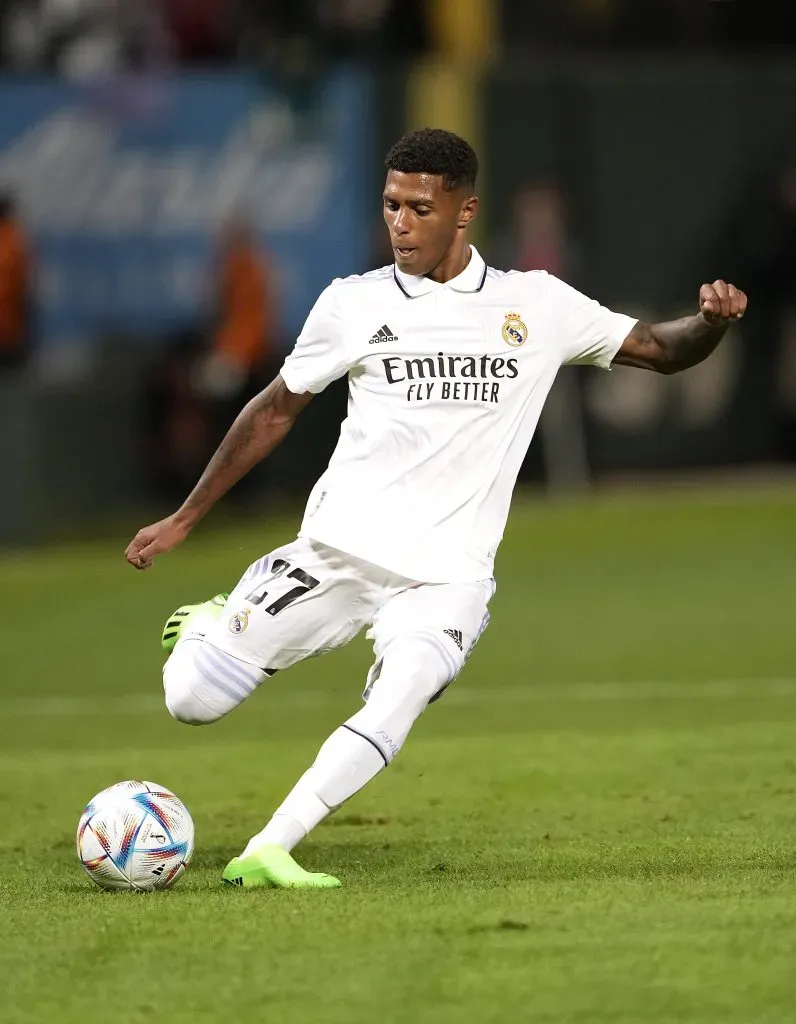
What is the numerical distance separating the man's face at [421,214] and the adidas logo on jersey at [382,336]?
23 centimetres

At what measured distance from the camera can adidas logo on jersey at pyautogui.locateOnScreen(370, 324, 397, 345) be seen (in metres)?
6.98

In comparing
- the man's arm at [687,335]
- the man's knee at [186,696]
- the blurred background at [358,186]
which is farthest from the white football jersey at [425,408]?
the blurred background at [358,186]

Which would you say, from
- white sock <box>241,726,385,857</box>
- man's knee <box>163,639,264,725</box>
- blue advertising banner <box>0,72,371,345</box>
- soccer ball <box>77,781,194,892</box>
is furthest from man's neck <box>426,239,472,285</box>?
blue advertising banner <box>0,72,371,345</box>

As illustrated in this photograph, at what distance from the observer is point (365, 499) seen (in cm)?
700

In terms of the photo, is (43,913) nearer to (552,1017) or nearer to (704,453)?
(552,1017)

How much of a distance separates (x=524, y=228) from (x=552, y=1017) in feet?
50.6

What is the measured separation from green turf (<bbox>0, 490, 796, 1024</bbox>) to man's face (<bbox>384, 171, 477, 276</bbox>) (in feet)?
6.66

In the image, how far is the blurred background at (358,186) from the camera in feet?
65.3

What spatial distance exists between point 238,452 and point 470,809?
2139 mm

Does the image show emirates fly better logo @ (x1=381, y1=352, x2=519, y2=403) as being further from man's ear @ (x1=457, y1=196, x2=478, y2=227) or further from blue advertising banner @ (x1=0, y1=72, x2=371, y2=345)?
blue advertising banner @ (x1=0, y1=72, x2=371, y2=345)

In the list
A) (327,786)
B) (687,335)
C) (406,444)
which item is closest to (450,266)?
(406,444)

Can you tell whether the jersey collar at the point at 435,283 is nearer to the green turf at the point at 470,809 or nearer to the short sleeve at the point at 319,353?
the short sleeve at the point at 319,353

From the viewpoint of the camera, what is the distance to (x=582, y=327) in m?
7.21

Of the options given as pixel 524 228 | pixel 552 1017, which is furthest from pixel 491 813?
pixel 524 228
